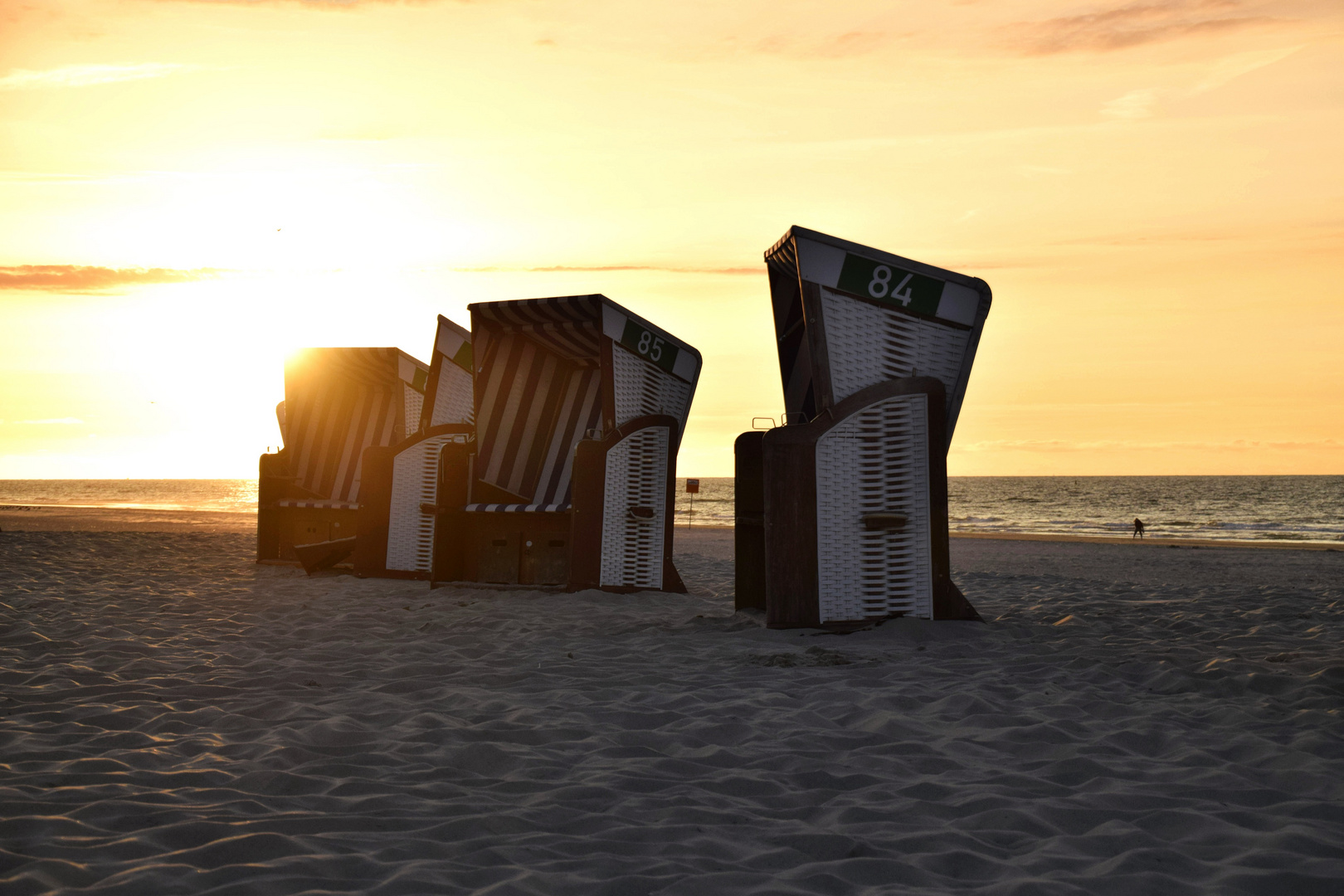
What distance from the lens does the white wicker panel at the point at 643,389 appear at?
909 cm

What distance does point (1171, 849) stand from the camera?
8.87 feet

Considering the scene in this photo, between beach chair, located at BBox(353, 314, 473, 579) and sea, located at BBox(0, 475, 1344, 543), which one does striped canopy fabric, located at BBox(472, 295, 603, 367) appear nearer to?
beach chair, located at BBox(353, 314, 473, 579)

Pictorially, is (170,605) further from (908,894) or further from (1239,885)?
(1239,885)

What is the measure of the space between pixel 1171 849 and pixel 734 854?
1.27 metres

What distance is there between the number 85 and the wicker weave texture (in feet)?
10.2

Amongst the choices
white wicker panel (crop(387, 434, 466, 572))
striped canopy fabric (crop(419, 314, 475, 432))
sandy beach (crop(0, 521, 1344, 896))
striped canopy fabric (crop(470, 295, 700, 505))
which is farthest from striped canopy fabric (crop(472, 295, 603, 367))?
sandy beach (crop(0, 521, 1344, 896))

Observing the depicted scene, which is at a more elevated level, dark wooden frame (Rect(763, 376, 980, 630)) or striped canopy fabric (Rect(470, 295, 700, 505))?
striped canopy fabric (Rect(470, 295, 700, 505))

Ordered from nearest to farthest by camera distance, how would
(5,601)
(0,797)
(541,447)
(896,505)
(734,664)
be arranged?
(0,797) < (734,664) < (896,505) < (5,601) < (541,447)

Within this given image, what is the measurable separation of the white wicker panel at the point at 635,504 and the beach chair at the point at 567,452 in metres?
0.01

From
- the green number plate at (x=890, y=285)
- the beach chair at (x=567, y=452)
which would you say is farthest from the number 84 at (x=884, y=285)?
the beach chair at (x=567, y=452)

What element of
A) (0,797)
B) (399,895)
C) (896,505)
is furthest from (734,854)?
(896,505)

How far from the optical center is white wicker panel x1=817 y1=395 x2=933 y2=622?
650 cm

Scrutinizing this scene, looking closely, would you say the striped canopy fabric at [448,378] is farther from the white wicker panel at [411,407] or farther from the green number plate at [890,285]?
the green number plate at [890,285]

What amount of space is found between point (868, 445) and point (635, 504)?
10.7 feet
